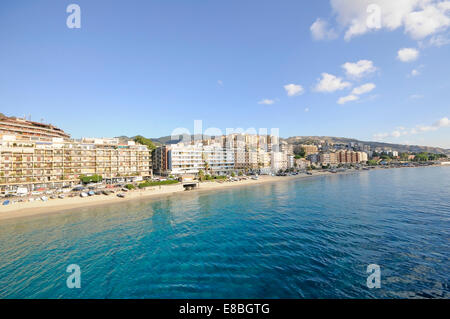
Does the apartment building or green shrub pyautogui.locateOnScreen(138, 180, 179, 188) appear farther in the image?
the apartment building

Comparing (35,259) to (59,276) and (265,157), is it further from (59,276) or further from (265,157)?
(265,157)

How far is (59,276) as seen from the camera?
17219 mm

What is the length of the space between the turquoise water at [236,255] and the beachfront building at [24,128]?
5698 cm

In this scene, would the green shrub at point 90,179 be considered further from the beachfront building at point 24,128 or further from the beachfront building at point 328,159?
the beachfront building at point 328,159

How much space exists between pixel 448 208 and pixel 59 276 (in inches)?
2330

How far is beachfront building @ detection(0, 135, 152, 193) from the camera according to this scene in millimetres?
55344

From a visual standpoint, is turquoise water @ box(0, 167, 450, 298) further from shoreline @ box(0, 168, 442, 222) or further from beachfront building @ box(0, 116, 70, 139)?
beachfront building @ box(0, 116, 70, 139)

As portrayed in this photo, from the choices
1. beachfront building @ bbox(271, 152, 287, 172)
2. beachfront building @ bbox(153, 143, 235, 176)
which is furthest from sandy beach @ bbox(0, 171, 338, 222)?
beachfront building @ bbox(271, 152, 287, 172)

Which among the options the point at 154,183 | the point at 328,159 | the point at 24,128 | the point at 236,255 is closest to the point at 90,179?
the point at 154,183

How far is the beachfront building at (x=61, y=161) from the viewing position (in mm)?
55344

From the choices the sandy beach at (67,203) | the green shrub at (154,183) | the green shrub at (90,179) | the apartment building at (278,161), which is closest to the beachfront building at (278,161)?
the apartment building at (278,161)

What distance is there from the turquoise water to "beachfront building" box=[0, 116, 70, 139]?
57.0 metres
